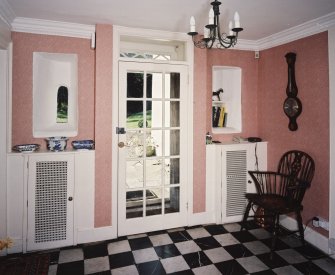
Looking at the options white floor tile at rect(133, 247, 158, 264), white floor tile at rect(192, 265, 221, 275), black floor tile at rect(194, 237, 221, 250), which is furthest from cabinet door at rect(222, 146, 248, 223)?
white floor tile at rect(133, 247, 158, 264)

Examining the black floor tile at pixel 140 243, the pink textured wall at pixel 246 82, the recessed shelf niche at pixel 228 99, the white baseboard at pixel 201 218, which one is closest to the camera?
the black floor tile at pixel 140 243

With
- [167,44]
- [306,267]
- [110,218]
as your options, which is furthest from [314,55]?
[110,218]

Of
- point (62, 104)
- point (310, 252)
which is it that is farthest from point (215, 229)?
point (62, 104)

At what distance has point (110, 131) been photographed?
341 centimetres

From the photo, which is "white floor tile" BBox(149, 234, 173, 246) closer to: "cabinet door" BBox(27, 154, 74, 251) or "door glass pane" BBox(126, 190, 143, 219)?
"door glass pane" BBox(126, 190, 143, 219)

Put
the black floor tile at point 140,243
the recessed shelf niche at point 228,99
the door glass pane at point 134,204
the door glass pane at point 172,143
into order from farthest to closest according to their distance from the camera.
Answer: the recessed shelf niche at point 228,99 → the door glass pane at point 172,143 → the door glass pane at point 134,204 → the black floor tile at point 140,243

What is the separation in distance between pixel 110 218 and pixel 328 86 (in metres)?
3.05

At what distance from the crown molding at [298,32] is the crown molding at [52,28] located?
2.47 meters

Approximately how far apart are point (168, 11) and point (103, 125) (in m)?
1.51

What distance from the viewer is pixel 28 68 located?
130 inches

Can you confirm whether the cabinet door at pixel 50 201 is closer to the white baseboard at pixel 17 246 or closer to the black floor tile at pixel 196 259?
the white baseboard at pixel 17 246

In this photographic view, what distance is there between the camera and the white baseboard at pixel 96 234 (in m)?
3.32

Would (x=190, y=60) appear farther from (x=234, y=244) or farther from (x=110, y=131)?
(x=234, y=244)

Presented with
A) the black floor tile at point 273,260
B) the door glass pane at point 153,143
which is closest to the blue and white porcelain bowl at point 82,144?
the door glass pane at point 153,143
